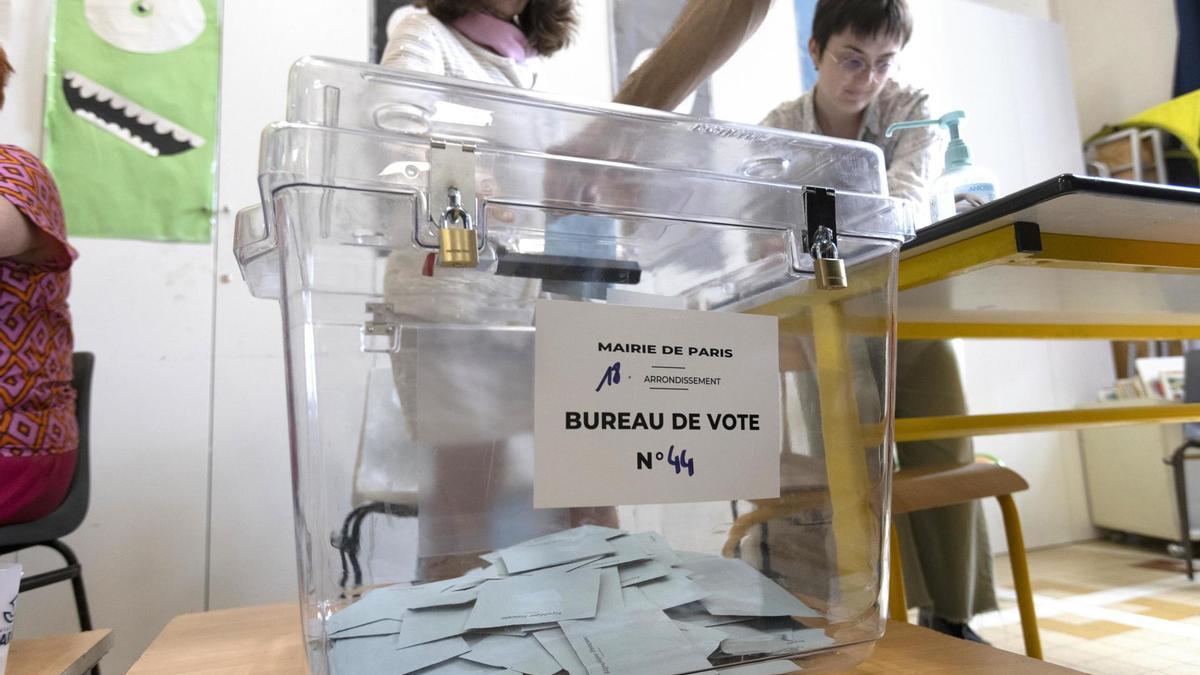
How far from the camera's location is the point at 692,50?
1.29ft

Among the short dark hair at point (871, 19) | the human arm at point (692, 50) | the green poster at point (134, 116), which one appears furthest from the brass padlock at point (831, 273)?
the green poster at point (134, 116)

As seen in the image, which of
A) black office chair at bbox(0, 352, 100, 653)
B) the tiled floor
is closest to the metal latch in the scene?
black office chair at bbox(0, 352, 100, 653)

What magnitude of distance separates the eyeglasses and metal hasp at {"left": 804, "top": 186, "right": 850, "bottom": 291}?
96cm

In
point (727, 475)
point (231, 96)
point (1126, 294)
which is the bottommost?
point (727, 475)

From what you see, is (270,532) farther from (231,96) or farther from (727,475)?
(727,475)

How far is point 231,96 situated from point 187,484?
0.94m

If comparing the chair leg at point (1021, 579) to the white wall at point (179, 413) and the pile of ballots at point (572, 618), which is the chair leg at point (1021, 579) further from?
the white wall at point (179, 413)

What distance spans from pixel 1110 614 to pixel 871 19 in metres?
1.50

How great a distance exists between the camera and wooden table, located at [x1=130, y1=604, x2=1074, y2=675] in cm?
38

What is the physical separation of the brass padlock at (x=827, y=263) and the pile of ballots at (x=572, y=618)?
155 millimetres

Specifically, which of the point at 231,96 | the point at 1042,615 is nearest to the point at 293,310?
the point at 231,96

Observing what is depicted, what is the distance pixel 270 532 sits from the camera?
64.2 inches

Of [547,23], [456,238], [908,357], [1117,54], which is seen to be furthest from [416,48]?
[1117,54]

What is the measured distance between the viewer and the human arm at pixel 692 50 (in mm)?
367
